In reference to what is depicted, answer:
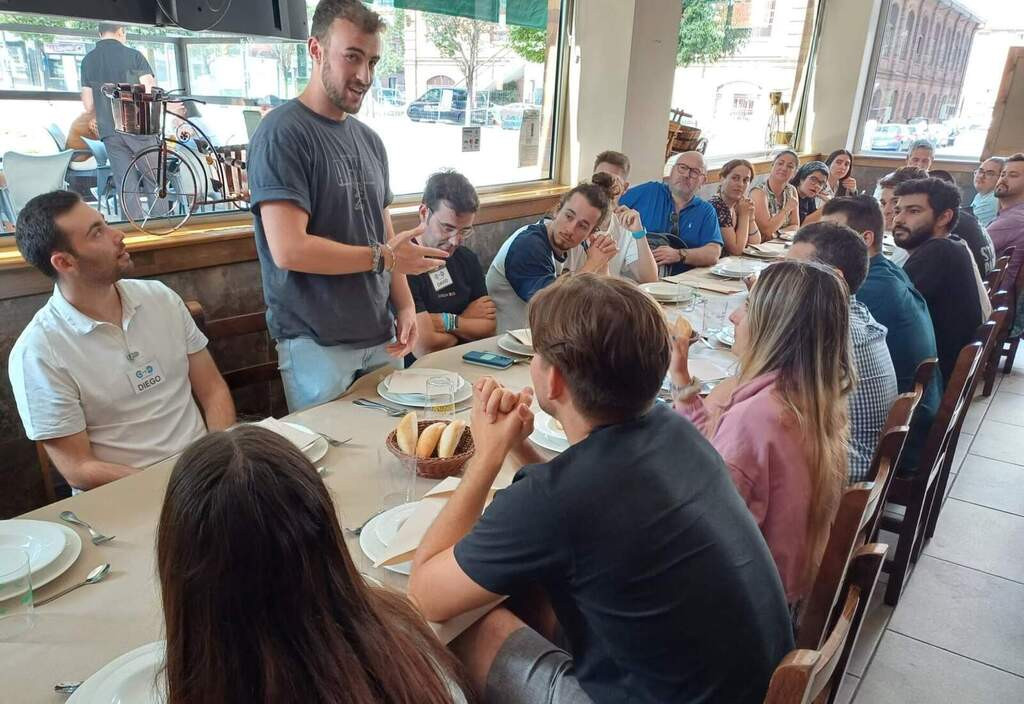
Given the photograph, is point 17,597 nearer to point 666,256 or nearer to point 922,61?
point 666,256

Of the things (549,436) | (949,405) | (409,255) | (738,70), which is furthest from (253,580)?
(738,70)

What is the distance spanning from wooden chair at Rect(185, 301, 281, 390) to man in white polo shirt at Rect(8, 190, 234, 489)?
0.39 feet

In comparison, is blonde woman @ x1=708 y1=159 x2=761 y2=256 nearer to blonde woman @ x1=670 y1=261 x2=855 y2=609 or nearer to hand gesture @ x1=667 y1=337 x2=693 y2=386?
hand gesture @ x1=667 y1=337 x2=693 y2=386

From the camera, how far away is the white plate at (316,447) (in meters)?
1.47

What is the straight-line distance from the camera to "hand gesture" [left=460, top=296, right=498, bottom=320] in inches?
109

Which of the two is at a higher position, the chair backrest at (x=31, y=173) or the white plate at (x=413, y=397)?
the chair backrest at (x=31, y=173)

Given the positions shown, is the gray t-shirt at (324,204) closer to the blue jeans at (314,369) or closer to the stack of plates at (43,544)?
the blue jeans at (314,369)

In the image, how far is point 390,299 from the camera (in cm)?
230

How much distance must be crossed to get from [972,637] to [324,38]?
8.56 ft

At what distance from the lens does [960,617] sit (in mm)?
2213

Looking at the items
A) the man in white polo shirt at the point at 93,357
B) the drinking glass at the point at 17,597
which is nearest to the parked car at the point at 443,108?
the man in white polo shirt at the point at 93,357

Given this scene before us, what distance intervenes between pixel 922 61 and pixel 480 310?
23.6 ft

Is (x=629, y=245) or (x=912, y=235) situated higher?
(x=912, y=235)

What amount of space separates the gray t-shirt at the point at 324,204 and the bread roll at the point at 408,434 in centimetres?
66
